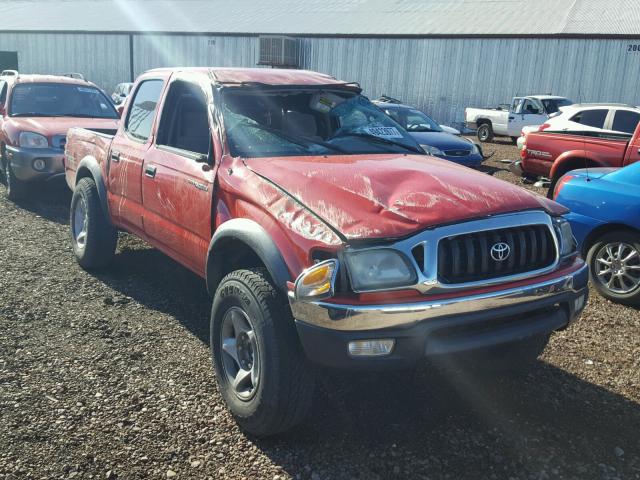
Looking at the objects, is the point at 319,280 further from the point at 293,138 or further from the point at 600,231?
the point at 600,231

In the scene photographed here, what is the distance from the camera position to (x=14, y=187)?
28.5ft

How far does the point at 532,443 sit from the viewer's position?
10.4 feet

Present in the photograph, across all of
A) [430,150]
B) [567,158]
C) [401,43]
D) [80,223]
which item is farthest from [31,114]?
[401,43]

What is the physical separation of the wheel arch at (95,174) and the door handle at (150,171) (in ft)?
3.22

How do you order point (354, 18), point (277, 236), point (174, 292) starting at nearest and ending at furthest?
point (277, 236), point (174, 292), point (354, 18)

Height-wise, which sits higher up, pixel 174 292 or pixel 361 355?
pixel 361 355

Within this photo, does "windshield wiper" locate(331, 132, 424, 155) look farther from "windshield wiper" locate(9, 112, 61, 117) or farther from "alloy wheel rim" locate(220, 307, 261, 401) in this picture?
"windshield wiper" locate(9, 112, 61, 117)

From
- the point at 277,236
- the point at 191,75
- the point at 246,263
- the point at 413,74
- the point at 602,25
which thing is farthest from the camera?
the point at 413,74

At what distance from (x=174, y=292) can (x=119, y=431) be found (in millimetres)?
2218

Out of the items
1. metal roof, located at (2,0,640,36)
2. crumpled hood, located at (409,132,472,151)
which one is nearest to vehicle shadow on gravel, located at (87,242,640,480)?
crumpled hood, located at (409,132,472,151)

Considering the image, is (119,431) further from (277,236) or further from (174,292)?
(174,292)

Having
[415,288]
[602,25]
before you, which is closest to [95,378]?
[415,288]

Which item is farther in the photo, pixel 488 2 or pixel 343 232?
pixel 488 2

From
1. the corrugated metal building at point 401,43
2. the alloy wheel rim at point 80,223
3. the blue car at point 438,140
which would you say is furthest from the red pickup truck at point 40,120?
the corrugated metal building at point 401,43
